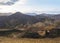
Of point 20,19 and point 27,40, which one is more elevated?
point 20,19

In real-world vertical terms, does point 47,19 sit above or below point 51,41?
above

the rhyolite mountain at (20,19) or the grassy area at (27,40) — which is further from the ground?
the rhyolite mountain at (20,19)

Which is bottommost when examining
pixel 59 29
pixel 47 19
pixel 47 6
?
pixel 59 29

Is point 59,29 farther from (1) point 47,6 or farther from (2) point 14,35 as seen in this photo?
(2) point 14,35

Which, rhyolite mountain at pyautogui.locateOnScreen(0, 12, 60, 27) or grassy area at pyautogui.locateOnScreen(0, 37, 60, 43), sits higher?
rhyolite mountain at pyautogui.locateOnScreen(0, 12, 60, 27)

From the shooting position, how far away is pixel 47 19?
2643 millimetres

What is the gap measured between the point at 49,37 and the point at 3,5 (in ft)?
3.14

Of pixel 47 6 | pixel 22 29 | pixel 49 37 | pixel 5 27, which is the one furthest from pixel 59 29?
pixel 5 27

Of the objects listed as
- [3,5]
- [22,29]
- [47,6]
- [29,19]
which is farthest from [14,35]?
[47,6]

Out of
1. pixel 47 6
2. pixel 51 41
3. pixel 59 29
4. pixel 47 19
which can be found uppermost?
pixel 47 6

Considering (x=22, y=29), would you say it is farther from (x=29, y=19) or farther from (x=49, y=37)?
(x=49, y=37)

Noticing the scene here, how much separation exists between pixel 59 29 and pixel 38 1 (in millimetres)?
599

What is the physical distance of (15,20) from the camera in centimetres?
263

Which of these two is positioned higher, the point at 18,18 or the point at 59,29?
the point at 18,18
